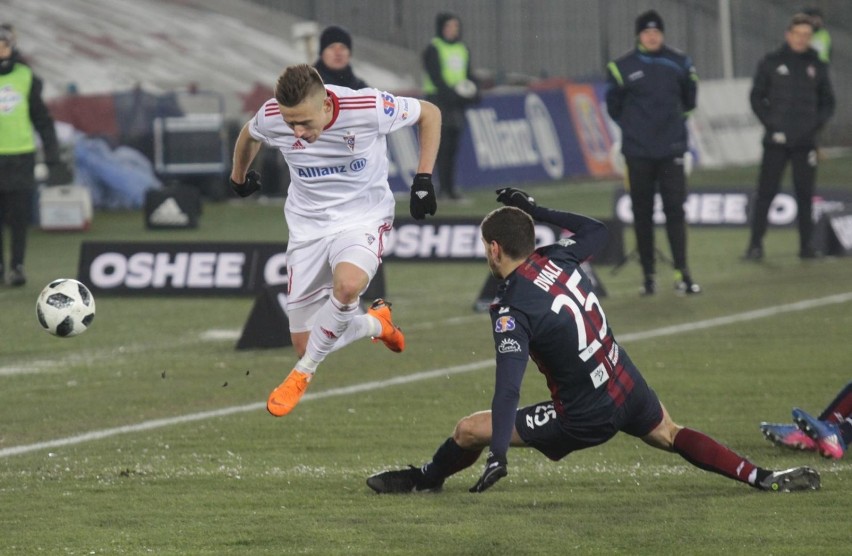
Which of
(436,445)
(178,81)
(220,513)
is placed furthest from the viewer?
(178,81)

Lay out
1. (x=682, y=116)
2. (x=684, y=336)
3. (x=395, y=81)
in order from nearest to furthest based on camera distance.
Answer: (x=684, y=336) → (x=682, y=116) → (x=395, y=81)

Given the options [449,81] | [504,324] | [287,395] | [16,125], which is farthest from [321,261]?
[449,81]

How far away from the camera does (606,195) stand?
23500 mm

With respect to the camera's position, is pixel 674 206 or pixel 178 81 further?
pixel 178 81

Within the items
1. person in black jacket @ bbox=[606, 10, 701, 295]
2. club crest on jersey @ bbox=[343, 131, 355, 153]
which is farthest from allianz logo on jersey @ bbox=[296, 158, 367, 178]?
person in black jacket @ bbox=[606, 10, 701, 295]

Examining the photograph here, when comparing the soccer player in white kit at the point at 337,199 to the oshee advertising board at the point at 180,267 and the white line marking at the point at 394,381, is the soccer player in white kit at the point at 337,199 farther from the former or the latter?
the oshee advertising board at the point at 180,267

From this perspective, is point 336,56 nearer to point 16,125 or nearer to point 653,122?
point 653,122

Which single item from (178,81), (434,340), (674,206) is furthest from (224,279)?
(178,81)

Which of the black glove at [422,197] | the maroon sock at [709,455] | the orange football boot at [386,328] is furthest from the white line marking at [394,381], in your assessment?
the maroon sock at [709,455]

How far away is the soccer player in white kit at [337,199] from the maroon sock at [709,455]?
1865mm

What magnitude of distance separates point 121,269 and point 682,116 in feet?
16.1

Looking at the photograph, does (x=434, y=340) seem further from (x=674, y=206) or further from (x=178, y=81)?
(x=178, y=81)

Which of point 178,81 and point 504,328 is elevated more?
point 504,328

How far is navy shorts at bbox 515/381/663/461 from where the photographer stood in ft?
21.0
